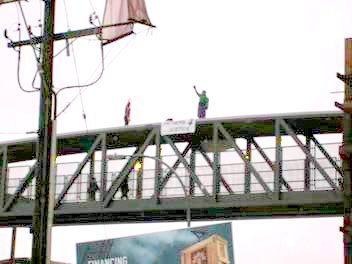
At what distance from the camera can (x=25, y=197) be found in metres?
55.7

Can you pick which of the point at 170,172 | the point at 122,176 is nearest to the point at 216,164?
the point at 170,172

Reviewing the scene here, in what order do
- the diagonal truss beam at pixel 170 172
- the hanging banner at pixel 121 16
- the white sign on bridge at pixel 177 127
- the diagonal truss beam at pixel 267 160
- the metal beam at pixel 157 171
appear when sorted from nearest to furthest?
the hanging banner at pixel 121 16 < the white sign on bridge at pixel 177 127 < the diagonal truss beam at pixel 267 160 < the metal beam at pixel 157 171 < the diagonal truss beam at pixel 170 172

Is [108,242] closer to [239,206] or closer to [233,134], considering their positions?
[239,206]

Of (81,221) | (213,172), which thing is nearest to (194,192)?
(213,172)

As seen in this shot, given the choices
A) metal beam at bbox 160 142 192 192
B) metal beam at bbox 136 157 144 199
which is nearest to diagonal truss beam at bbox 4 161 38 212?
metal beam at bbox 136 157 144 199

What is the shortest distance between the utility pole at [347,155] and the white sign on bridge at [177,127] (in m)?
16.6

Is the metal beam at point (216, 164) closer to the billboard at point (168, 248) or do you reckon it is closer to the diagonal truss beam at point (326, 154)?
the diagonal truss beam at point (326, 154)

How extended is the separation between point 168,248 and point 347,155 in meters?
16.0

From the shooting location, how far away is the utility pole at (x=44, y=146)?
608 inches

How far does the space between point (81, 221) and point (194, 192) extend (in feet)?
25.9

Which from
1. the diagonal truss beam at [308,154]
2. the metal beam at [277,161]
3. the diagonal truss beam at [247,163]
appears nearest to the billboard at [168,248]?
the diagonal truss beam at [308,154]

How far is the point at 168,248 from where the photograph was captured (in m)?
13.0

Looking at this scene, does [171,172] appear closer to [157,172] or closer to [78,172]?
[157,172]

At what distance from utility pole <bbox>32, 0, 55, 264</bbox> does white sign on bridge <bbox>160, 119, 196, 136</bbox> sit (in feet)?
94.5
